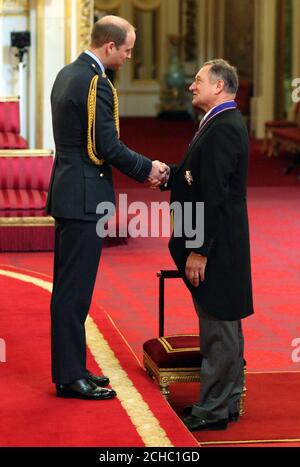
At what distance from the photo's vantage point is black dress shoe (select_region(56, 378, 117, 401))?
5.28 meters

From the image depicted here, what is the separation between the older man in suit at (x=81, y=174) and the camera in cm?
513

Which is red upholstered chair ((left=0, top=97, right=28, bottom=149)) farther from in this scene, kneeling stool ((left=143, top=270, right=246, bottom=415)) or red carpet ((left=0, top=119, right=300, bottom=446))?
kneeling stool ((left=143, top=270, right=246, bottom=415))

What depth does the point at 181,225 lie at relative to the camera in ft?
17.5

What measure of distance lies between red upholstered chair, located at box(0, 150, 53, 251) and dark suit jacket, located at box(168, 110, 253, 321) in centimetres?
478

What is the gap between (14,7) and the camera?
40.5 feet

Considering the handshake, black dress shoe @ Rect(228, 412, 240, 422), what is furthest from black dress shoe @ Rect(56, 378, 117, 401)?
the handshake

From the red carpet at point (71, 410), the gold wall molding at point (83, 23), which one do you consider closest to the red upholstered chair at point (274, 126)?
the gold wall molding at point (83, 23)

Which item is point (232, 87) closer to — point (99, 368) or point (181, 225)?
point (181, 225)

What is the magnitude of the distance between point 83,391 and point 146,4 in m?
22.1

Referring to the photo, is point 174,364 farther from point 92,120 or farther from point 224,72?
point 224,72

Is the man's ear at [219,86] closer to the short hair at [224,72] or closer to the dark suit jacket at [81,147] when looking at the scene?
the short hair at [224,72]

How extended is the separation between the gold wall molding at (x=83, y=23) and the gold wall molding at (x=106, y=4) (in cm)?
1438

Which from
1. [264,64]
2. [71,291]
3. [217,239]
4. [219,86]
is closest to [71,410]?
[71,291]

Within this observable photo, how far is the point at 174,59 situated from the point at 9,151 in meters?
15.7
